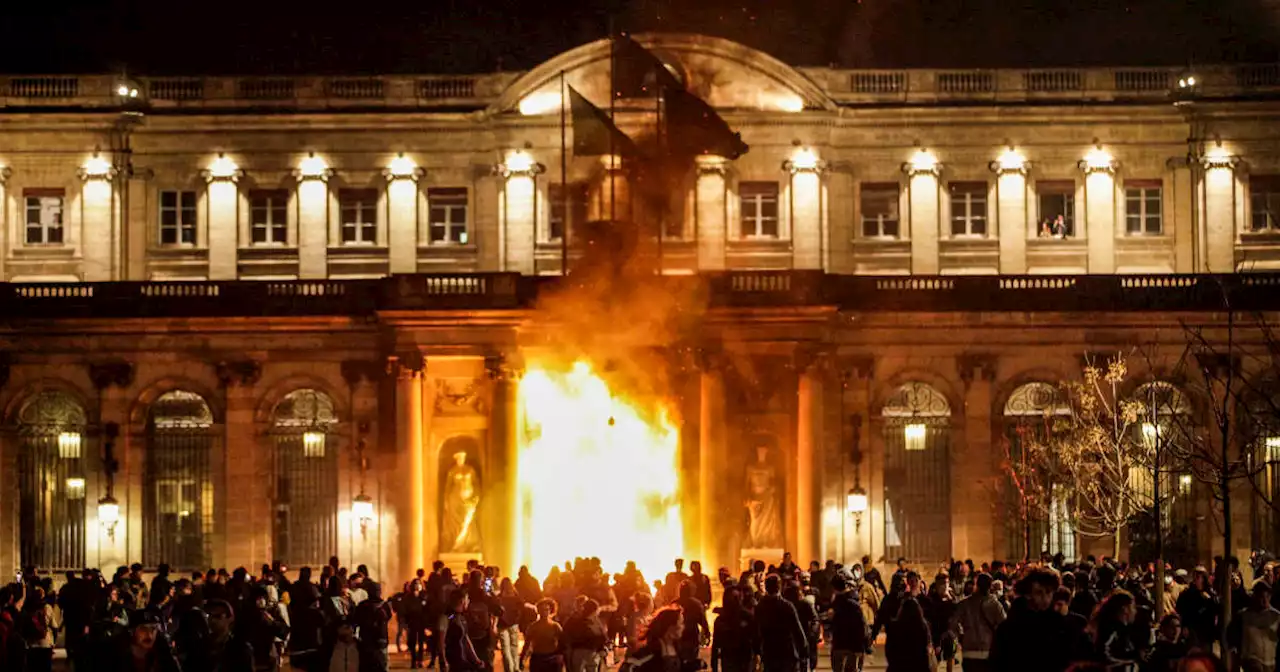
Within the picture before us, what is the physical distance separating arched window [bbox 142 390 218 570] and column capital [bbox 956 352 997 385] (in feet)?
58.4

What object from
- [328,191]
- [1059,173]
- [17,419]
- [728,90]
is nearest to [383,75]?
[328,191]

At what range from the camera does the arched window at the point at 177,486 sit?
54.2 m

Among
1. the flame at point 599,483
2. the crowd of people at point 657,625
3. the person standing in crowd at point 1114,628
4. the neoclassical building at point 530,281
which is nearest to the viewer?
the crowd of people at point 657,625

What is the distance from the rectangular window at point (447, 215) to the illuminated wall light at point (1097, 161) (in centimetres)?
1596

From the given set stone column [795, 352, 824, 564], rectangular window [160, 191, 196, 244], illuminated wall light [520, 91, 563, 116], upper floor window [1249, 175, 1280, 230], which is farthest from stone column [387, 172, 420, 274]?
upper floor window [1249, 175, 1280, 230]

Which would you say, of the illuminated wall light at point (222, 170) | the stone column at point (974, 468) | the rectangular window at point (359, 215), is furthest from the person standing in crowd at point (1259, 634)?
the illuminated wall light at point (222, 170)

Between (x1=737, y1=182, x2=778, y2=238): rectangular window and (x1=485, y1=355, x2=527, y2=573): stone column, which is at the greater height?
(x1=737, y1=182, x2=778, y2=238): rectangular window

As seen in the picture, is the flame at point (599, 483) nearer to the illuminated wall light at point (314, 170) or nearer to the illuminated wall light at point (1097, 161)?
the illuminated wall light at point (314, 170)

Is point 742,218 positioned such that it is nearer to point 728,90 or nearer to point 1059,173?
point 728,90

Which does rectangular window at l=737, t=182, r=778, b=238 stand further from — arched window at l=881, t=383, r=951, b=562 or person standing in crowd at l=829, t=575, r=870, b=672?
person standing in crowd at l=829, t=575, r=870, b=672

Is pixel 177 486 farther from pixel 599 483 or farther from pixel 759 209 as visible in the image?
pixel 759 209

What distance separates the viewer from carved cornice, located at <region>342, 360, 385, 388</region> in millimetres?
54062

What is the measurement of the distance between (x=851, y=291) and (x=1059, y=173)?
26.4 ft

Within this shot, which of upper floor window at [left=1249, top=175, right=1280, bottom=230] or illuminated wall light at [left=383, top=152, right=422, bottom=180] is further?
illuminated wall light at [left=383, top=152, right=422, bottom=180]
